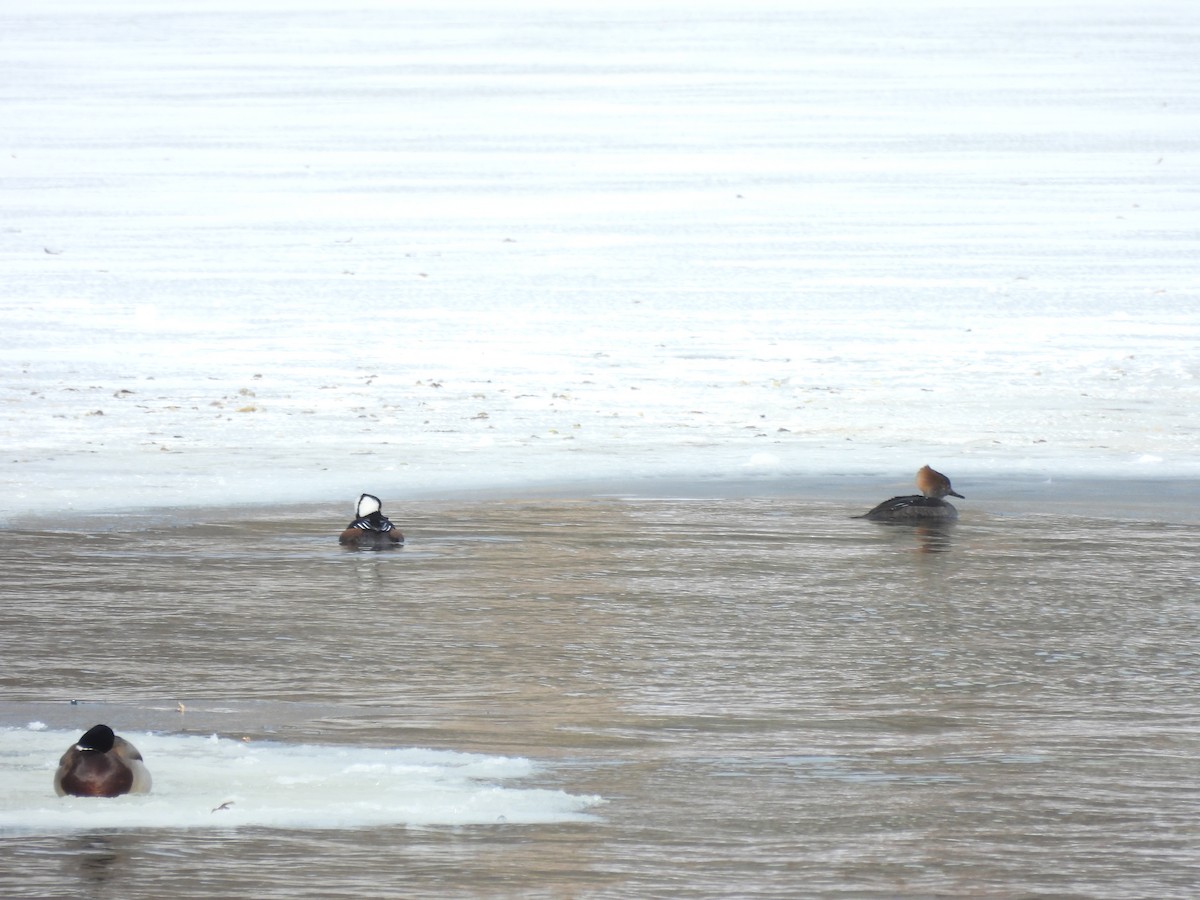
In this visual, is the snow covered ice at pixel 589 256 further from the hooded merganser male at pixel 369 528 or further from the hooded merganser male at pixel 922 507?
the hooded merganser male at pixel 369 528

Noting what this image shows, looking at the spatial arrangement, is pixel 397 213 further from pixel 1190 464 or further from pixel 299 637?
pixel 299 637

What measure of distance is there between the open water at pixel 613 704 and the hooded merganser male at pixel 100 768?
76mm

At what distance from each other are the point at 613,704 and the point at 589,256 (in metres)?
11.6

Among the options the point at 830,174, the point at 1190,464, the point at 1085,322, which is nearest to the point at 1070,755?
the point at 1190,464

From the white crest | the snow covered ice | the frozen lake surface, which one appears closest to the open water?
the frozen lake surface

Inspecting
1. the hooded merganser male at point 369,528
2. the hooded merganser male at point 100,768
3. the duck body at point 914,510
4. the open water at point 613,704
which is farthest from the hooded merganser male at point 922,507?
the hooded merganser male at point 100,768

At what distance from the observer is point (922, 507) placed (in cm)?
919

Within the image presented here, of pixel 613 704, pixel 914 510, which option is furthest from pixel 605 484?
pixel 613 704

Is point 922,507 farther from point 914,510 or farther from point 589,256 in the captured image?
point 589,256

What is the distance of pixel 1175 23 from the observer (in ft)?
106

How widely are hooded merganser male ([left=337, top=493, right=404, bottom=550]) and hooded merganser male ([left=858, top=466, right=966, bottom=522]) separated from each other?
225 centimetres

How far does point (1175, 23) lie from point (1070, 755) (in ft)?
94.7

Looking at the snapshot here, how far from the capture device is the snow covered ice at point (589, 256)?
11.3m

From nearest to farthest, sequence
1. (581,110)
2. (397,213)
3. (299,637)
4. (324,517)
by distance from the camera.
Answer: (299,637), (324,517), (397,213), (581,110)
